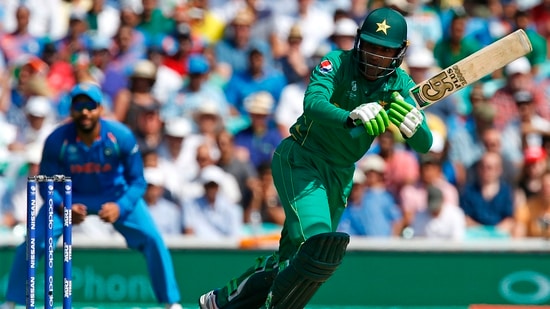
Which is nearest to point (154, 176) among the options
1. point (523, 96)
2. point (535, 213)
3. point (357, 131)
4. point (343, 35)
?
point (343, 35)

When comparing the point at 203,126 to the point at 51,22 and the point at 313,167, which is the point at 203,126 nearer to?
the point at 51,22

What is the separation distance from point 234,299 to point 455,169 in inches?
173

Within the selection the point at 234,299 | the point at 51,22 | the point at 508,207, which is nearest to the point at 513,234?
the point at 508,207

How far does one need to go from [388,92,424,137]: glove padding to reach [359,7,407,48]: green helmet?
0.34 meters

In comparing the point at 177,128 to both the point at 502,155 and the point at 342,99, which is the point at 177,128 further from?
the point at 342,99

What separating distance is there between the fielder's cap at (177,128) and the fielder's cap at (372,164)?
64.7 inches

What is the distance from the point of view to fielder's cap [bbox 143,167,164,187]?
10.4m

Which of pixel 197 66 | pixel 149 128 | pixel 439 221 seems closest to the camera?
pixel 439 221

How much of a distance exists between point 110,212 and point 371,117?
2796 mm

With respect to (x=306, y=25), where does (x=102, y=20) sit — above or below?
above

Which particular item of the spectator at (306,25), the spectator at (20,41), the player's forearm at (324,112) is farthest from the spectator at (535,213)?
the spectator at (20,41)

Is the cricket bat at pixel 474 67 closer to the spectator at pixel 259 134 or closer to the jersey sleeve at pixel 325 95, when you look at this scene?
the jersey sleeve at pixel 325 95

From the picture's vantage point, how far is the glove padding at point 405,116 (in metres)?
6.37

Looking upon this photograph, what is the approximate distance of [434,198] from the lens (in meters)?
10.4
